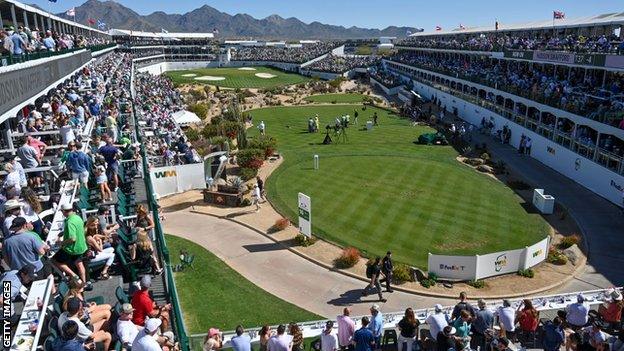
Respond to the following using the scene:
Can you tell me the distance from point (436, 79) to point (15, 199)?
66.3 meters

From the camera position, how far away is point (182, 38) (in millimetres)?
150125

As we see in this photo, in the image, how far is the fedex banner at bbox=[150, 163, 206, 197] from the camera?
2781 cm

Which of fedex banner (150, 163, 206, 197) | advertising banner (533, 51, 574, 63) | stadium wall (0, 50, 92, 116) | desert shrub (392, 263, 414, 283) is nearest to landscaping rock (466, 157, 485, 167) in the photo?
advertising banner (533, 51, 574, 63)

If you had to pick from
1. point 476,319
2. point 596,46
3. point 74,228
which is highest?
point 596,46

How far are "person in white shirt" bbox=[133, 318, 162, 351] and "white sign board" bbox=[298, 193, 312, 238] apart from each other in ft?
44.6

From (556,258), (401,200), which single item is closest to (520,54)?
(401,200)

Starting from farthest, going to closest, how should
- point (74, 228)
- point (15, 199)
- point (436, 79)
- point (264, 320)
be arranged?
1. point (436, 79)
2. point (264, 320)
3. point (15, 199)
4. point (74, 228)

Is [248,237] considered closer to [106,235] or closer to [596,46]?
[106,235]

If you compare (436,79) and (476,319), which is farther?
(436,79)

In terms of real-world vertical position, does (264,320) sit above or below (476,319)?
below

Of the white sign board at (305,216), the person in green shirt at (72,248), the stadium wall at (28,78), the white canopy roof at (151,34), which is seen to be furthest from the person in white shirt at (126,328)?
the white canopy roof at (151,34)

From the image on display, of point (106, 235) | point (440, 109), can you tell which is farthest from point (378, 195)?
point (440, 109)

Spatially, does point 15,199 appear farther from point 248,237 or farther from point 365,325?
point 248,237

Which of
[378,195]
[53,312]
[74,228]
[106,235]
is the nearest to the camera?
[53,312]
